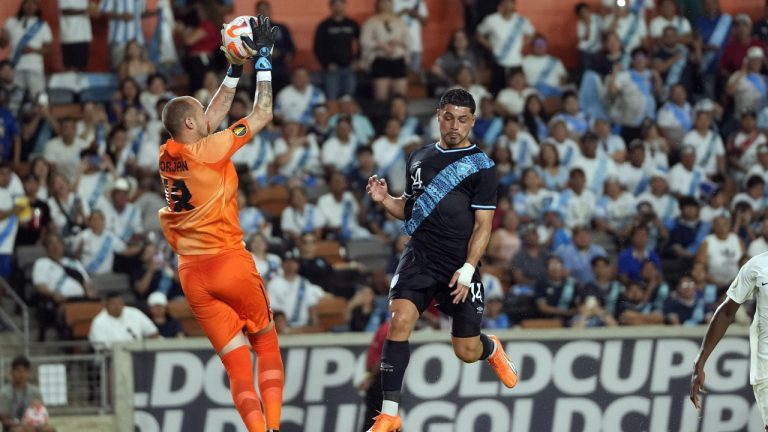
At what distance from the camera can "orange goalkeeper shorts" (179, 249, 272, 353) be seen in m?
10.4

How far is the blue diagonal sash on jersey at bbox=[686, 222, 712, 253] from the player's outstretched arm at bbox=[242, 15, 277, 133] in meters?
9.56

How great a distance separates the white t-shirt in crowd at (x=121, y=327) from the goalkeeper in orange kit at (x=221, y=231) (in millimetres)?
5502

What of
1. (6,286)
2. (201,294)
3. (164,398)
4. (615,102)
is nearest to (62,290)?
(6,286)

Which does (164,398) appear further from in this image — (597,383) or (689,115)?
(689,115)

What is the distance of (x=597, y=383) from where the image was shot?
15500mm

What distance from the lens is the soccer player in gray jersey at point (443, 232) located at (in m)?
10.4

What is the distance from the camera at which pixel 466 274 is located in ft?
34.0

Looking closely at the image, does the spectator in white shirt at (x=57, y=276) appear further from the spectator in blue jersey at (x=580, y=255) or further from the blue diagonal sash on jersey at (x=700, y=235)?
the blue diagonal sash on jersey at (x=700, y=235)

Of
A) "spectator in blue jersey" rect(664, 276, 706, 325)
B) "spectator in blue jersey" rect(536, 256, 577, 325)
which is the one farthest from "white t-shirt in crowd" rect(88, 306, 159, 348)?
"spectator in blue jersey" rect(664, 276, 706, 325)

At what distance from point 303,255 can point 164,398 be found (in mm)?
2940

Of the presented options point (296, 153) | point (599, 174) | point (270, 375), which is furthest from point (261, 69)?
point (599, 174)

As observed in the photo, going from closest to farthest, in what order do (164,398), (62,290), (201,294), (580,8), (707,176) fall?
(201,294), (164,398), (62,290), (707,176), (580,8)

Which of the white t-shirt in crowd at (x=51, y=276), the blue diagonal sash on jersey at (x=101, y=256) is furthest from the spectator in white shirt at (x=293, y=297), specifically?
the white t-shirt in crowd at (x=51, y=276)

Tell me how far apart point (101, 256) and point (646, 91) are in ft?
26.7
